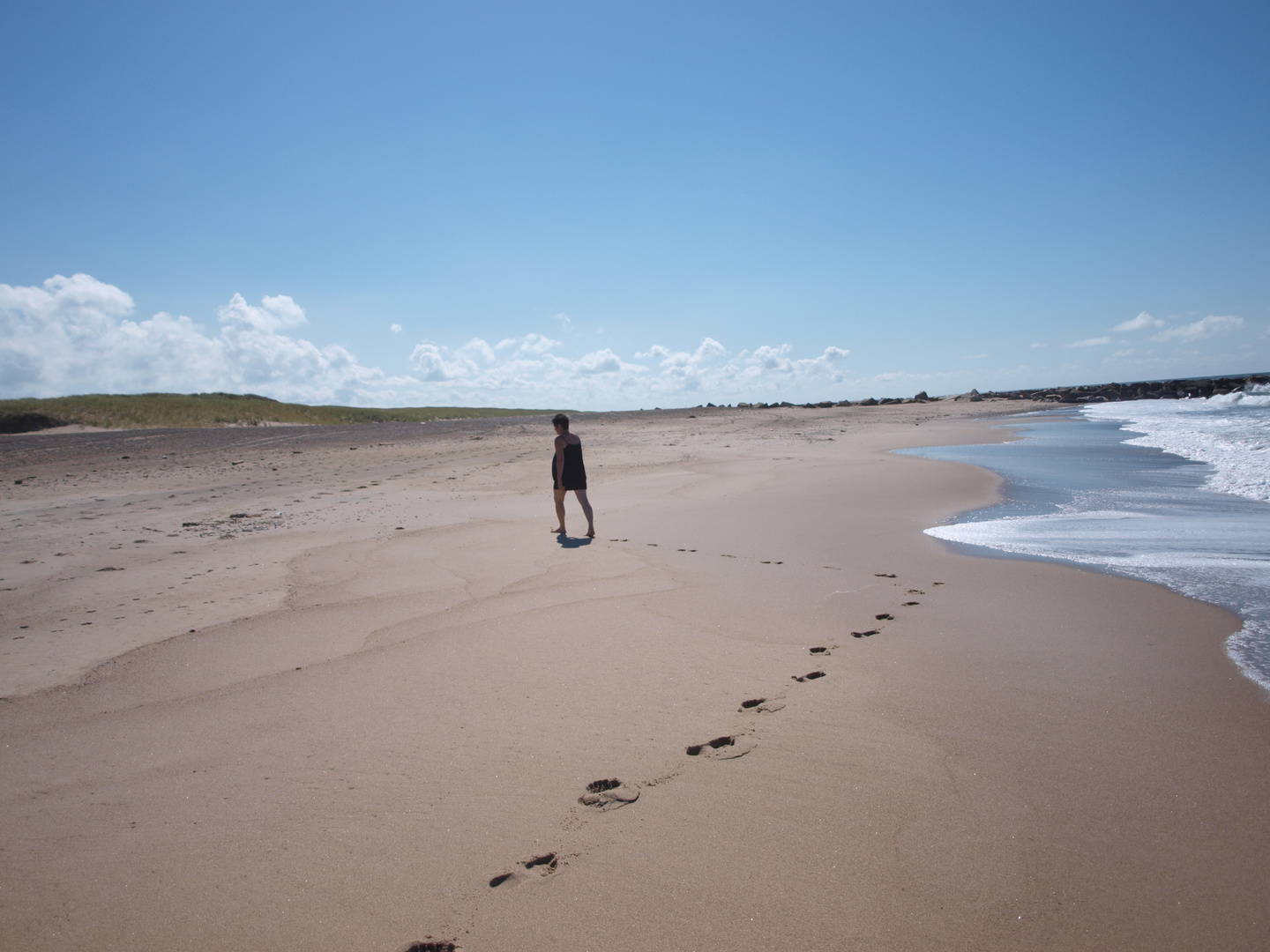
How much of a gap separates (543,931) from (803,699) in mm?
1931

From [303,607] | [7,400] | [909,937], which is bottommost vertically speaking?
[909,937]

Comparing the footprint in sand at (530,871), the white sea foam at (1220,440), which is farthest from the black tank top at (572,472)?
the white sea foam at (1220,440)

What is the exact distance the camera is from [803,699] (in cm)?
359

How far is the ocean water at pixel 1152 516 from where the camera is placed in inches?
216

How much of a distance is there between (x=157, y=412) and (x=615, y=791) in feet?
134

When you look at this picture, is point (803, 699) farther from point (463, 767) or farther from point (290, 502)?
point (290, 502)

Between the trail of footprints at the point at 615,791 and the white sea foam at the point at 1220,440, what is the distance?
10033 mm

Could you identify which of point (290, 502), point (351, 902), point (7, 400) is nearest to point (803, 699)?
point (351, 902)

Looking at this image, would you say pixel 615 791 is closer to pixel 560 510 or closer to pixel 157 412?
pixel 560 510

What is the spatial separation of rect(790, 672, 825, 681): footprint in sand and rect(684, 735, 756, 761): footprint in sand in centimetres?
81

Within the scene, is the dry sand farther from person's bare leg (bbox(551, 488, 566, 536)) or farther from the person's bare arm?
the person's bare arm

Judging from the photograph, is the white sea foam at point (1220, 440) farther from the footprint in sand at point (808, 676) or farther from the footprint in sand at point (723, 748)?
the footprint in sand at point (723, 748)

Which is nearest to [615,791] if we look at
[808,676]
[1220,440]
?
[808,676]

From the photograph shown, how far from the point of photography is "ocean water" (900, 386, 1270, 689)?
5496 millimetres
